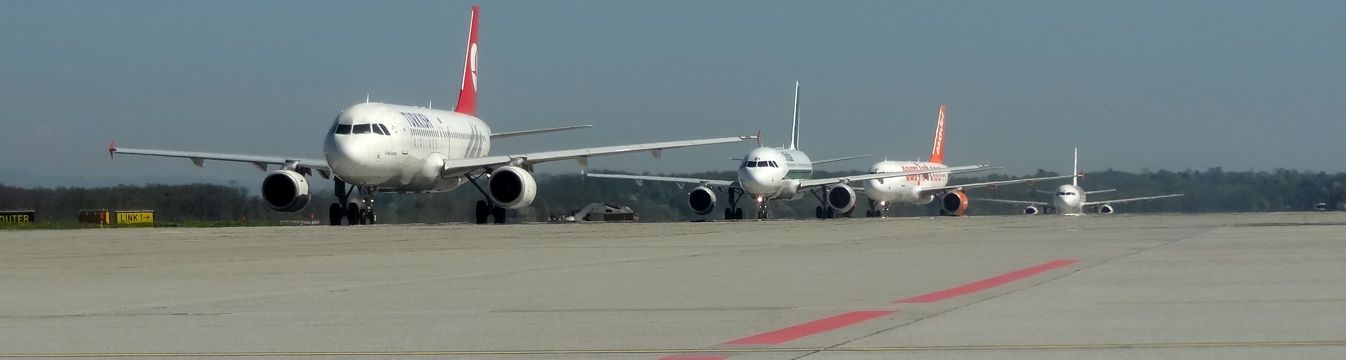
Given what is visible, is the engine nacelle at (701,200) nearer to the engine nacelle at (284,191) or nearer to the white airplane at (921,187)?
the white airplane at (921,187)

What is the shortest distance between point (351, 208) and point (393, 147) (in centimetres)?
203

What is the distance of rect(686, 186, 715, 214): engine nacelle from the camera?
54.0m

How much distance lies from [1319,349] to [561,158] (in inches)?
1254

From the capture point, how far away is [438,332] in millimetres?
8234

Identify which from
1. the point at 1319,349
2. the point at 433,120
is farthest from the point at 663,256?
the point at 433,120

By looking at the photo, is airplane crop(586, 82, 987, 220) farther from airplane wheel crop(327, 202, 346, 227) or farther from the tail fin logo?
airplane wheel crop(327, 202, 346, 227)

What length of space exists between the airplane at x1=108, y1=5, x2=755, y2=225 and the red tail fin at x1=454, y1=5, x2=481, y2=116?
569 cm

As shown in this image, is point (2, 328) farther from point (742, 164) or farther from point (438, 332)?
point (742, 164)

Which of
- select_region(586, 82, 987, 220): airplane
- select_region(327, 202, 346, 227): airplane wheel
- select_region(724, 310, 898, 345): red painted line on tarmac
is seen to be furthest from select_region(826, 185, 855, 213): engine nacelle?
select_region(724, 310, 898, 345): red painted line on tarmac

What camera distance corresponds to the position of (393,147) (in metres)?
35.3

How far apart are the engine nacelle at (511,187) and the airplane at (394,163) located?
0.07 feet

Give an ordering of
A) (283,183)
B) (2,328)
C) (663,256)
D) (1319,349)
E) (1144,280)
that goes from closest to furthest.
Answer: (1319,349) → (2,328) → (1144,280) → (663,256) → (283,183)

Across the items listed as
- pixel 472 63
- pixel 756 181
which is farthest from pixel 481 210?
pixel 756 181

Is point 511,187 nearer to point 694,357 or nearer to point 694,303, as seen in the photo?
point 694,303
